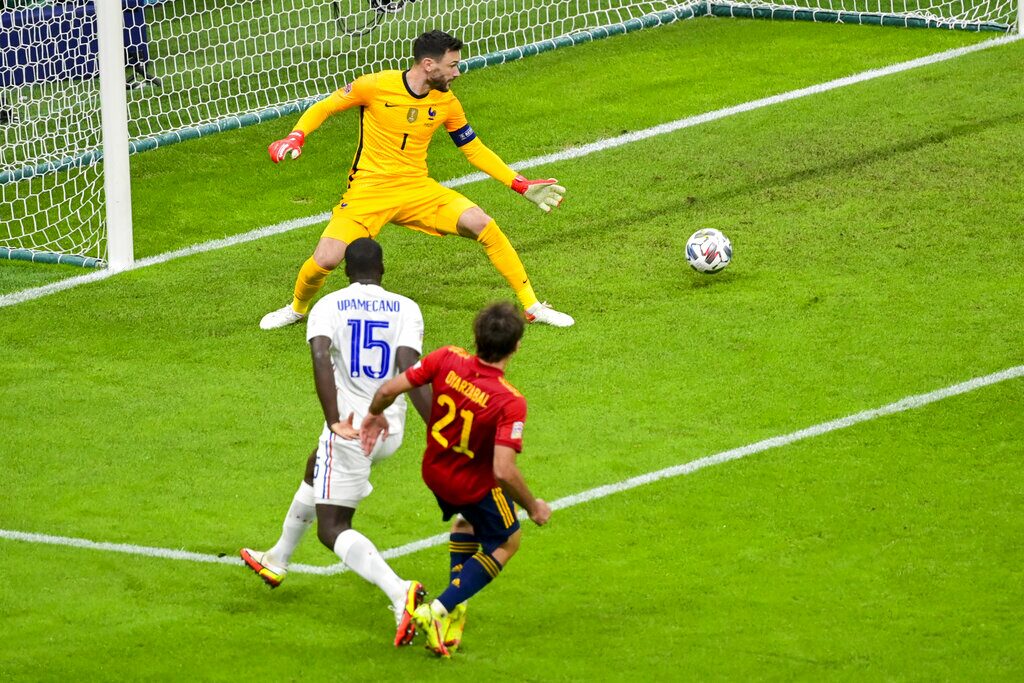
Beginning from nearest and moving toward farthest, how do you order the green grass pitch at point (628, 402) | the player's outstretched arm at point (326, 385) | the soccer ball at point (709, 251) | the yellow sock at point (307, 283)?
the player's outstretched arm at point (326, 385) → the green grass pitch at point (628, 402) → the yellow sock at point (307, 283) → the soccer ball at point (709, 251)

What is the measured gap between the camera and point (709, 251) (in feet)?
39.3

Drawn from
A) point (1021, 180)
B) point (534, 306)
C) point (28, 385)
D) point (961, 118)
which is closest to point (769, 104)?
point (961, 118)

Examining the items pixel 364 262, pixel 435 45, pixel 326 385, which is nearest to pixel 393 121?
pixel 435 45

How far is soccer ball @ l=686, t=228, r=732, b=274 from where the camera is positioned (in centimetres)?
1200

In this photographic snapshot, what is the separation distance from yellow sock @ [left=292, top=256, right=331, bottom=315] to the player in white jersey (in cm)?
344

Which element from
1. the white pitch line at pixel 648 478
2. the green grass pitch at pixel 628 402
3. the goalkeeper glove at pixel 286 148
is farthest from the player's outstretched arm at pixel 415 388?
the goalkeeper glove at pixel 286 148

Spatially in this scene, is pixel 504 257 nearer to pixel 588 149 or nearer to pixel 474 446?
pixel 588 149

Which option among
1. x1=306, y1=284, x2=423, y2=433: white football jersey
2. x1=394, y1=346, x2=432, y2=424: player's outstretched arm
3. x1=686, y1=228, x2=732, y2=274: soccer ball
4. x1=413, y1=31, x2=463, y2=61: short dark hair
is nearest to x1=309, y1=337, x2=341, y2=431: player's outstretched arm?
x1=306, y1=284, x2=423, y2=433: white football jersey

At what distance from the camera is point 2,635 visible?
296 inches

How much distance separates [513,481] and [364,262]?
1.35 m

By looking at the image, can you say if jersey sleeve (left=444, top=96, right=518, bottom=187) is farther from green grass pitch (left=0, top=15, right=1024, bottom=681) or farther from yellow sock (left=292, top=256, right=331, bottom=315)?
yellow sock (left=292, top=256, right=331, bottom=315)

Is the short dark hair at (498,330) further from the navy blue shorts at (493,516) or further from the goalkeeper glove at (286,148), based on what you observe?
A: the goalkeeper glove at (286,148)

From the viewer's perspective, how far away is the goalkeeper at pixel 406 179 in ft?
36.3

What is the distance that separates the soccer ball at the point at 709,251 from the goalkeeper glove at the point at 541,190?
4.00 feet
